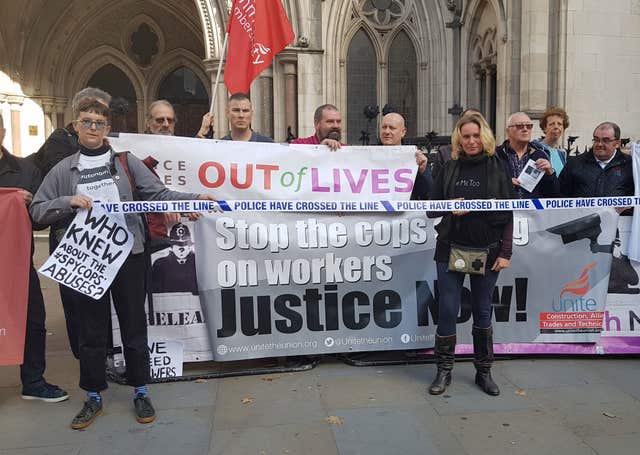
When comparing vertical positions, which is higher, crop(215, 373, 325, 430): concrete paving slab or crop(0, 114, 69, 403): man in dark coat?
crop(0, 114, 69, 403): man in dark coat

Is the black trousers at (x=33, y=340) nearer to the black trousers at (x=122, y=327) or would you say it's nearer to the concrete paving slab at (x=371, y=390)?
the black trousers at (x=122, y=327)

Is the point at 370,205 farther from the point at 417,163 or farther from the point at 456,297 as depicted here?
the point at 456,297

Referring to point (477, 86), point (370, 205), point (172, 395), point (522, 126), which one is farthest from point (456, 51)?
point (172, 395)

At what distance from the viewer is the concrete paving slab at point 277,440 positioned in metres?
3.21

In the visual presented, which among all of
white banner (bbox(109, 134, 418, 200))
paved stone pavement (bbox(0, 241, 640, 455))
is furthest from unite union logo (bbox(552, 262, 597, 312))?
white banner (bbox(109, 134, 418, 200))

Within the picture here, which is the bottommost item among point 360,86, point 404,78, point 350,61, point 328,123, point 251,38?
point 328,123

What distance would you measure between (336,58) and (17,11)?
34.0 feet

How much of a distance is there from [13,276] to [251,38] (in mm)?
3372

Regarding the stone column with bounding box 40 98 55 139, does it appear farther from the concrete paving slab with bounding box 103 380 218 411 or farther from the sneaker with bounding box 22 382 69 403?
the concrete paving slab with bounding box 103 380 218 411

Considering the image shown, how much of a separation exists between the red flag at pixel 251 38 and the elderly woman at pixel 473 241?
2.66 m

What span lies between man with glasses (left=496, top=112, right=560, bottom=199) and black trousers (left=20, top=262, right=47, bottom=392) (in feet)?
12.1

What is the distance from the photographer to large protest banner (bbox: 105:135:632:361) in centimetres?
444

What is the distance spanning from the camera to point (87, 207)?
3492 millimetres

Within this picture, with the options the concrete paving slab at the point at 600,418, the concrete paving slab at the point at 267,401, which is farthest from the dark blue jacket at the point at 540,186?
the concrete paving slab at the point at 267,401
